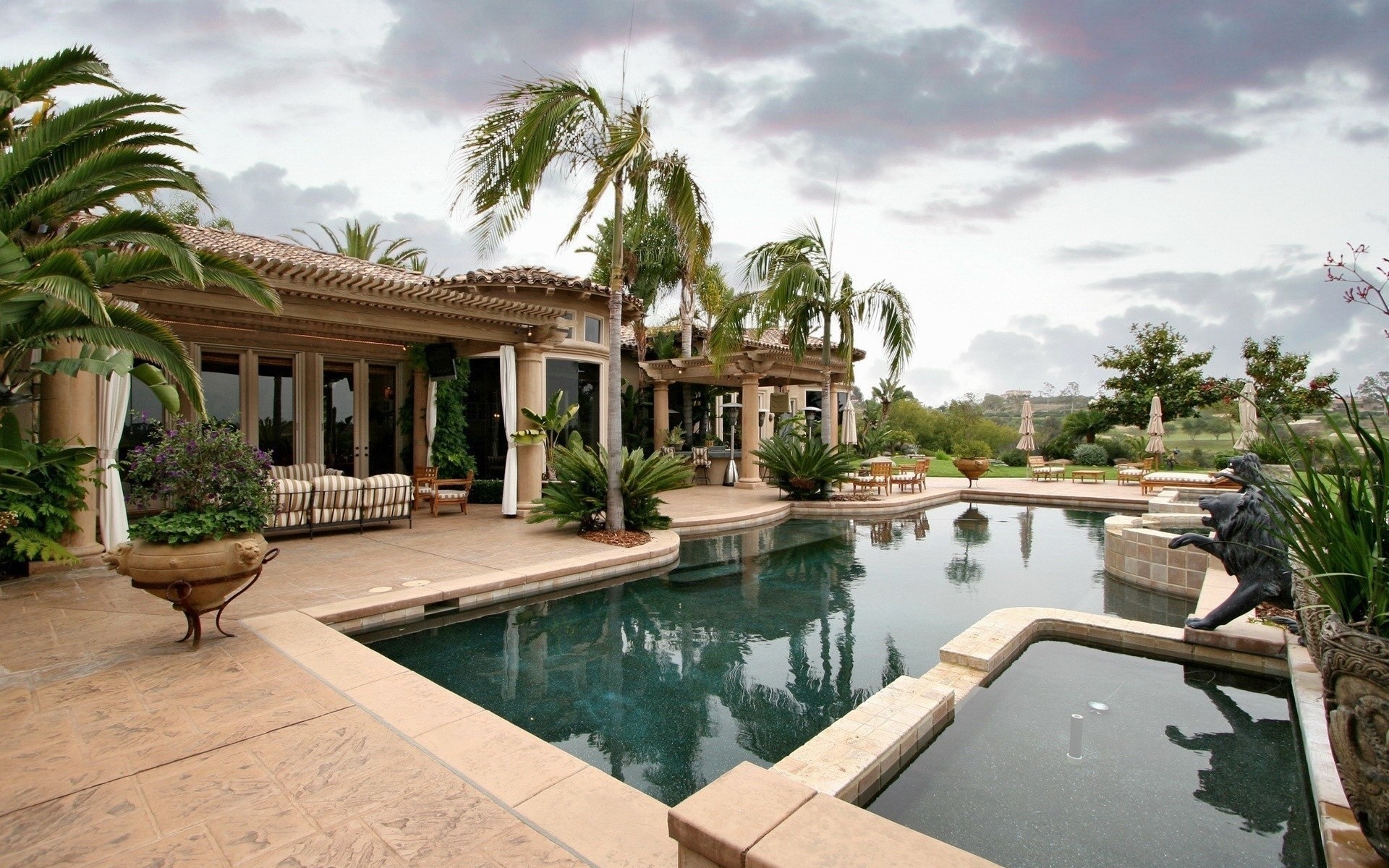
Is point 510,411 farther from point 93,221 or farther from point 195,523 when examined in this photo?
point 195,523

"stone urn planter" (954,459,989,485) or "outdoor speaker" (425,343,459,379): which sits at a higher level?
"outdoor speaker" (425,343,459,379)

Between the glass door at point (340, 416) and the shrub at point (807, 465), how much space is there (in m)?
8.47

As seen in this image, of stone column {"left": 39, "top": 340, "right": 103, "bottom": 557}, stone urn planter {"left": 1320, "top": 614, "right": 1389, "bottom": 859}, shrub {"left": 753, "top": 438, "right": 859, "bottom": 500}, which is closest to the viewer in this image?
stone urn planter {"left": 1320, "top": 614, "right": 1389, "bottom": 859}

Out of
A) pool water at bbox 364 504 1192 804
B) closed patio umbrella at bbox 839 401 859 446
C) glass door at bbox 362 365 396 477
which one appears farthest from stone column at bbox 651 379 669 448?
pool water at bbox 364 504 1192 804

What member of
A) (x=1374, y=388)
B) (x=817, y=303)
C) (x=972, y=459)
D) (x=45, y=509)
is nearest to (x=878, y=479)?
(x=972, y=459)

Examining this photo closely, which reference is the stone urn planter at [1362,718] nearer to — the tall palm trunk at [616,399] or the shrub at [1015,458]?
the tall palm trunk at [616,399]

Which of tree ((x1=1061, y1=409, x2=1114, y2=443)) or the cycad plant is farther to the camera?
tree ((x1=1061, y1=409, x2=1114, y2=443))

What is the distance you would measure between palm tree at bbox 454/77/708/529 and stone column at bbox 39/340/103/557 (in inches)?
193

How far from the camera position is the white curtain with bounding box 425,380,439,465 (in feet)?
41.5

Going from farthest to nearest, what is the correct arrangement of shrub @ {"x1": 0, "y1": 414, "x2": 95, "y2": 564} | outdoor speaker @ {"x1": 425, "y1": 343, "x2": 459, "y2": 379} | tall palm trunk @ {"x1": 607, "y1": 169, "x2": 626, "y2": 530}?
outdoor speaker @ {"x1": 425, "y1": 343, "x2": 459, "y2": 379} → tall palm trunk @ {"x1": 607, "y1": 169, "x2": 626, "y2": 530} → shrub @ {"x1": 0, "y1": 414, "x2": 95, "y2": 564}

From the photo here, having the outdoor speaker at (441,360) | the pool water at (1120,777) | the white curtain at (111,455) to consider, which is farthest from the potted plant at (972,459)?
the white curtain at (111,455)

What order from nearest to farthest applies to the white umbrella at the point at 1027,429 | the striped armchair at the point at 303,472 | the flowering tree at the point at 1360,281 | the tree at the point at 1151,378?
the flowering tree at the point at 1360,281 < the striped armchair at the point at 303,472 < the white umbrella at the point at 1027,429 < the tree at the point at 1151,378

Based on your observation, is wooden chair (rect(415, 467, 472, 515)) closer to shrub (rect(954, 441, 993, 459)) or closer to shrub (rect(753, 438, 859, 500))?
shrub (rect(753, 438, 859, 500))

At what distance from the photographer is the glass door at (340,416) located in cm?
1233
